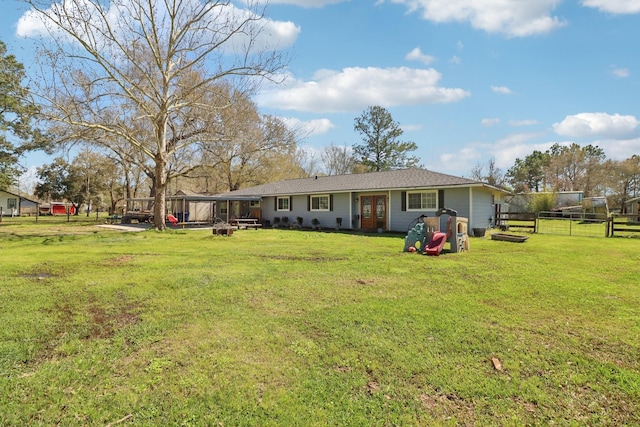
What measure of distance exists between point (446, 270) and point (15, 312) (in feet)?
22.0

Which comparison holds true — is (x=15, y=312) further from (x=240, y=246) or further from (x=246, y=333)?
(x=240, y=246)

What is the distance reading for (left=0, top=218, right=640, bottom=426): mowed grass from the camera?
7.66ft

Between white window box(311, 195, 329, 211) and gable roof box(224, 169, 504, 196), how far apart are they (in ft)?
1.63

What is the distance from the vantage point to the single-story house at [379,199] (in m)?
14.3

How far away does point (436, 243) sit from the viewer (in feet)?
28.7

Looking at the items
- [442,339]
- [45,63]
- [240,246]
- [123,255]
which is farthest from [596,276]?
[45,63]

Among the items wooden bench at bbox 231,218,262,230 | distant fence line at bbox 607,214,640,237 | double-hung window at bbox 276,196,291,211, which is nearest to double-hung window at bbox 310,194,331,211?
double-hung window at bbox 276,196,291,211

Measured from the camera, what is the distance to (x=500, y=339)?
11.0ft

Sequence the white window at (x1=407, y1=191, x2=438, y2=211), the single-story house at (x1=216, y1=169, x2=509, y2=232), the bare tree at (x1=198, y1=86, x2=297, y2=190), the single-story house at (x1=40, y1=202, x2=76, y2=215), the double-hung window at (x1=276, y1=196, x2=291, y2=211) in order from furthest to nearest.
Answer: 1. the single-story house at (x1=40, y1=202, x2=76, y2=215)
2. the double-hung window at (x1=276, y1=196, x2=291, y2=211)
3. the bare tree at (x1=198, y1=86, x2=297, y2=190)
4. the white window at (x1=407, y1=191, x2=438, y2=211)
5. the single-story house at (x1=216, y1=169, x2=509, y2=232)

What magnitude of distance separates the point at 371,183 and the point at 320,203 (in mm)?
3254

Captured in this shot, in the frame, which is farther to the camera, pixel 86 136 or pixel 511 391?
pixel 86 136

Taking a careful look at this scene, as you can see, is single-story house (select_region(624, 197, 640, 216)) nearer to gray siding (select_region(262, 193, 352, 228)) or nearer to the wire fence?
the wire fence

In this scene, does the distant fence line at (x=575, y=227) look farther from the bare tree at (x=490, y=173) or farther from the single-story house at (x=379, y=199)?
the bare tree at (x=490, y=173)

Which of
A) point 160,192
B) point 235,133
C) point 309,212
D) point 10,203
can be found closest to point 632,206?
point 309,212
